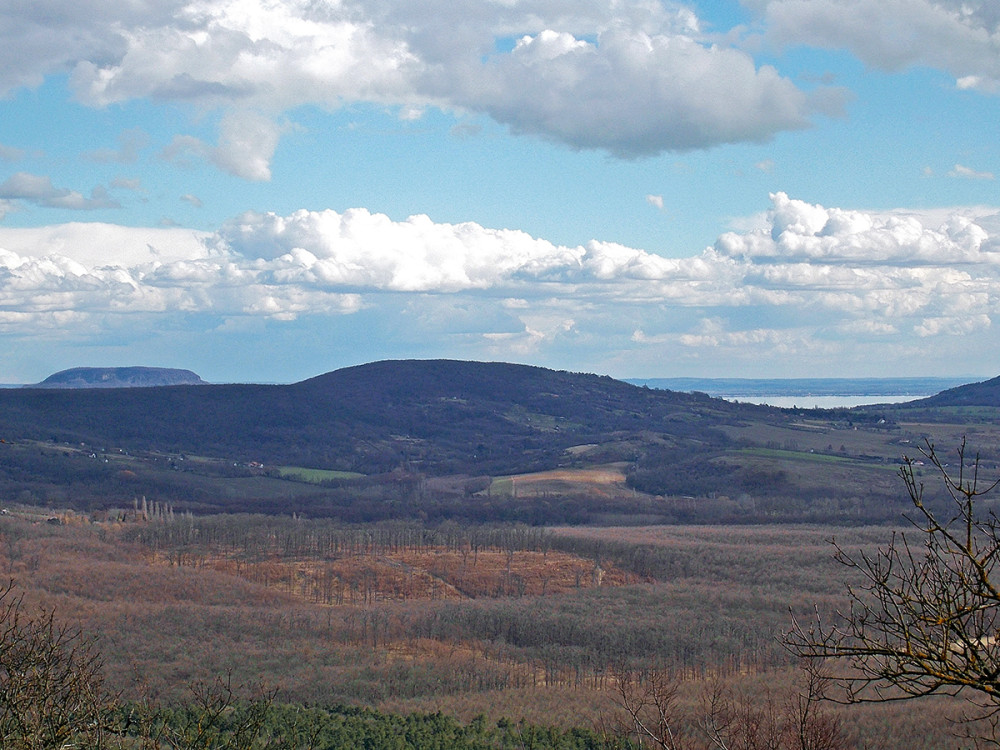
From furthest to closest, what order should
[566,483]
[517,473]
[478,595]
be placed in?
1. [517,473]
2. [566,483]
3. [478,595]

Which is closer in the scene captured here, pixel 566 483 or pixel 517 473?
pixel 566 483

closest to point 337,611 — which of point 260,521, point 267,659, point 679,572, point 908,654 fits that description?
point 267,659

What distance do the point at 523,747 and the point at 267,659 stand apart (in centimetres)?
2114

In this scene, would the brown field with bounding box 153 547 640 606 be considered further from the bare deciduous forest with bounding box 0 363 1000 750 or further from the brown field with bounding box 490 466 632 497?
the brown field with bounding box 490 466 632 497

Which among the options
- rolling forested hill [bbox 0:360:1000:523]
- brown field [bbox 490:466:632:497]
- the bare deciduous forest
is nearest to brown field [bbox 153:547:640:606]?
the bare deciduous forest

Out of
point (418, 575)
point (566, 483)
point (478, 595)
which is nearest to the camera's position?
point (478, 595)

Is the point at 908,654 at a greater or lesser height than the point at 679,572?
greater

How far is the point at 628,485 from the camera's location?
145 meters

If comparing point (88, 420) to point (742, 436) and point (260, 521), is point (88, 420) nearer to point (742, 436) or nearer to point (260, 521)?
→ point (260, 521)

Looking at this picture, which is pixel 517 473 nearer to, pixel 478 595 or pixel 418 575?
pixel 418 575

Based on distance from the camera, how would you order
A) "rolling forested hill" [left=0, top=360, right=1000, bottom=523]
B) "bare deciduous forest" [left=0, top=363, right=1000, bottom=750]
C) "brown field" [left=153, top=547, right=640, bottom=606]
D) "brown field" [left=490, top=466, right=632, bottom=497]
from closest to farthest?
1. "bare deciduous forest" [left=0, top=363, right=1000, bottom=750]
2. "brown field" [left=153, top=547, right=640, bottom=606]
3. "rolling forested hill" [left=0, top=360, right=1000, bottom=523]
4. "brown field" [left=490, top=466, right=632, bottom=497]

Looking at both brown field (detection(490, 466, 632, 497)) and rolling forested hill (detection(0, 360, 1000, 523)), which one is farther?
brown field (detection(490, 466, 632, 497))

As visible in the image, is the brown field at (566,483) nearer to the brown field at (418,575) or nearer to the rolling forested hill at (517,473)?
the rolling forested hill at (517,473)

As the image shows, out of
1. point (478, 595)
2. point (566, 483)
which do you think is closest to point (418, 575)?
point (478, 595)
